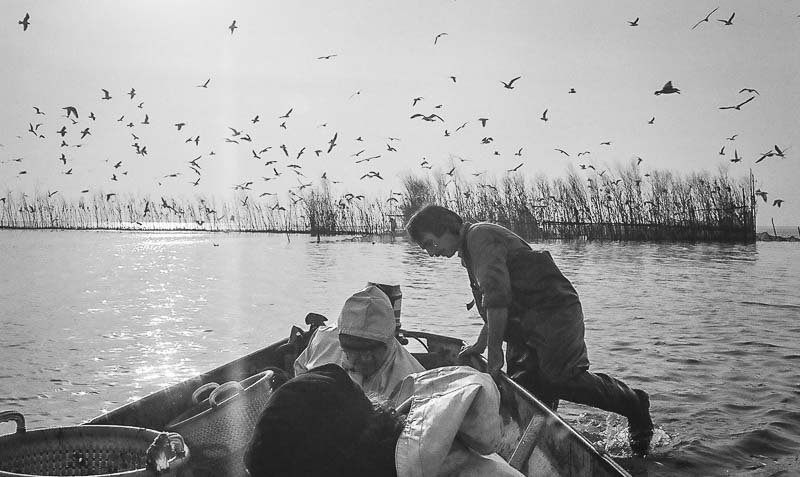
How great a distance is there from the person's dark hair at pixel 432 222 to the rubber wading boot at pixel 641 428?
2.07 m

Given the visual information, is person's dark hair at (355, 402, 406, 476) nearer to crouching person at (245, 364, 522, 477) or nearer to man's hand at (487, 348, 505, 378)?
crouching person at (245, 364, 522, 477)

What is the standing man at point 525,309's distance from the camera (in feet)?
15.4

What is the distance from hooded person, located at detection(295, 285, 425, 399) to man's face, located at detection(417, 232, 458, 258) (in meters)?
1.26

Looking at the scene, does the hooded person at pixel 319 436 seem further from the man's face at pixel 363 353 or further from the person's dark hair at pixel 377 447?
the man's face at pixel 363 353

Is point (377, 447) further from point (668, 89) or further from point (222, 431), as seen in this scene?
point (668, 89)

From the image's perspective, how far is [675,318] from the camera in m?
13.3

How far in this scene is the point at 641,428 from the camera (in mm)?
5332

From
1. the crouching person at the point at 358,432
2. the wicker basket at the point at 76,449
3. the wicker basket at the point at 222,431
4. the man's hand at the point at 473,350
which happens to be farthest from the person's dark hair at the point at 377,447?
the man's hand at the point at 473,350

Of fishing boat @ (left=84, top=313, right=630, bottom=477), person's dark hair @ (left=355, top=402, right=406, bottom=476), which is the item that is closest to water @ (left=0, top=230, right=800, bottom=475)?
fishing boat @ (left=84, top=313, right=630, bottom=477)

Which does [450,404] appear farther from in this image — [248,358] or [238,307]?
[238,307]

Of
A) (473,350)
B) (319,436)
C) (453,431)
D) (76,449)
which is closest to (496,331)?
(473,350)

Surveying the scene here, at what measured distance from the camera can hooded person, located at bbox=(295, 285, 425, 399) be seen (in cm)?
312

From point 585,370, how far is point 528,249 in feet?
3.28

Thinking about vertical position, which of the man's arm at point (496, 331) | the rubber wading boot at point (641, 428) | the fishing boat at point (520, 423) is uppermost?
the man's arm at point (496, 331)
